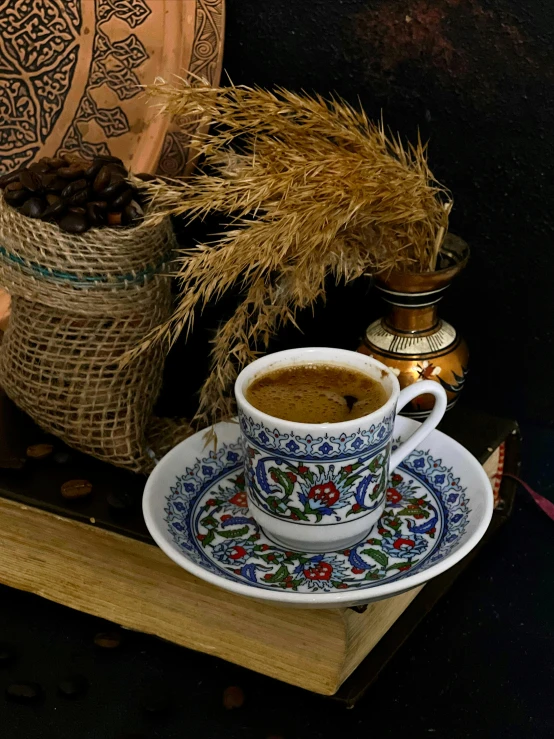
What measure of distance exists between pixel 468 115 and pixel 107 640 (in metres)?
0.78

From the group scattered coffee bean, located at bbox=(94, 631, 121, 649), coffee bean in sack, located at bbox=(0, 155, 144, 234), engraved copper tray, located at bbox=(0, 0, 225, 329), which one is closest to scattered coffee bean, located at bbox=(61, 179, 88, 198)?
coffee bean in sack, located at bbox=(0, 155, 144, 234)

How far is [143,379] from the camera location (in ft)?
3.36

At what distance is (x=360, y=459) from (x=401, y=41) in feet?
1.99

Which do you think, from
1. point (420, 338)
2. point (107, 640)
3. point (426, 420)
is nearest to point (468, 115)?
point (420, 338)

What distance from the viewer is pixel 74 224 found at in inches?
35.2

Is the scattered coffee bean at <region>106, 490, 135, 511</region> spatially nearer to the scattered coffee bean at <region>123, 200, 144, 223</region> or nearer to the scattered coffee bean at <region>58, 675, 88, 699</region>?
the scattered coffee bean at <region>58, 675, 88, 699</region>

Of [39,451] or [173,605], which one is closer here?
[173,605]

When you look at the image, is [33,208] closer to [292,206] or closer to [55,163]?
[55,163]

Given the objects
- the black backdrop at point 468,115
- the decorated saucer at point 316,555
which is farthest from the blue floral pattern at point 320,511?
the black backdrop at point 468,115

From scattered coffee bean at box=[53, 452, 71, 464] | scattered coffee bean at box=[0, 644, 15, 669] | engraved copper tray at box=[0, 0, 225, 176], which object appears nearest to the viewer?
scattered coffee bean at box=[0, 644, 15, 669]

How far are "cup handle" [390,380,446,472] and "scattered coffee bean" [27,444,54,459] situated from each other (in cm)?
41

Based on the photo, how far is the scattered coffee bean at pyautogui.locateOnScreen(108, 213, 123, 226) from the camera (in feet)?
3.03

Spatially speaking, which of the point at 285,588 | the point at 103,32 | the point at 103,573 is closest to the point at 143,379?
the point at 103,573

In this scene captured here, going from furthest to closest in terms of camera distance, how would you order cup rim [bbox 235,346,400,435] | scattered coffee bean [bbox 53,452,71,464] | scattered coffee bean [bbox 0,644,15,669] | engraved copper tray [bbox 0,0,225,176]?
1. engraved copper tray [bbox 0,0,225,176]
2. scattered coffee bean [bbox 53,452,71,464]
3. scattered coffee bean [bbox 0,644,15,669]
4. cup rim [bbox 235,346,400,435]
